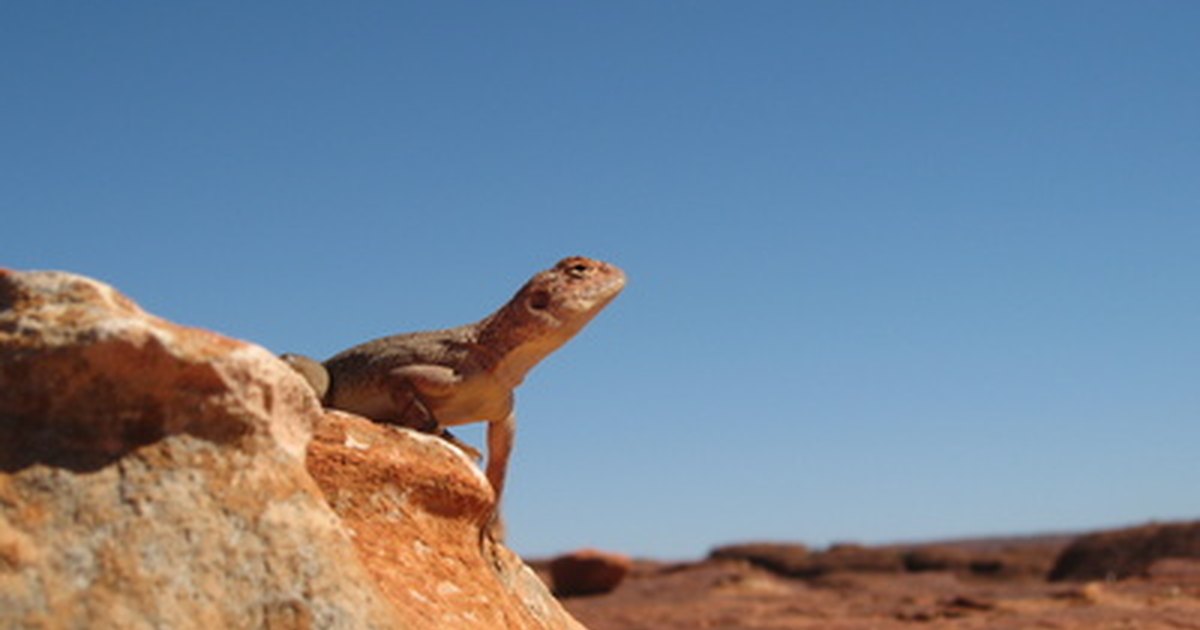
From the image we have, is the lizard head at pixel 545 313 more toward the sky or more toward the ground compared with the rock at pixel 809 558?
more toward the ground

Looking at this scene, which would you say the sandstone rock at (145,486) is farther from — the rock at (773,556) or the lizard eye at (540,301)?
the rock at (773,556)

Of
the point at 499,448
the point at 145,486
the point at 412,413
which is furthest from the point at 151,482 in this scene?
the point at 499,448

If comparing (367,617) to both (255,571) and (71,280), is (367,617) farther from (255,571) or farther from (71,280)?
(71,280)

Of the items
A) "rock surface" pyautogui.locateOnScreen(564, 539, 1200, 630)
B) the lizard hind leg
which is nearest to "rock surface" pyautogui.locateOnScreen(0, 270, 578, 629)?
the lizard hind leg

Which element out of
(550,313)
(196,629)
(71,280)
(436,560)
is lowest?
(196,629)

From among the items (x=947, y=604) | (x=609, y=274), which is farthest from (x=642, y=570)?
(x=609, y=274)

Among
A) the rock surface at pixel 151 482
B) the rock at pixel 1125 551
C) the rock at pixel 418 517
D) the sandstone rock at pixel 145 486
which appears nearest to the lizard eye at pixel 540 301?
the rock at pixel 418 517
